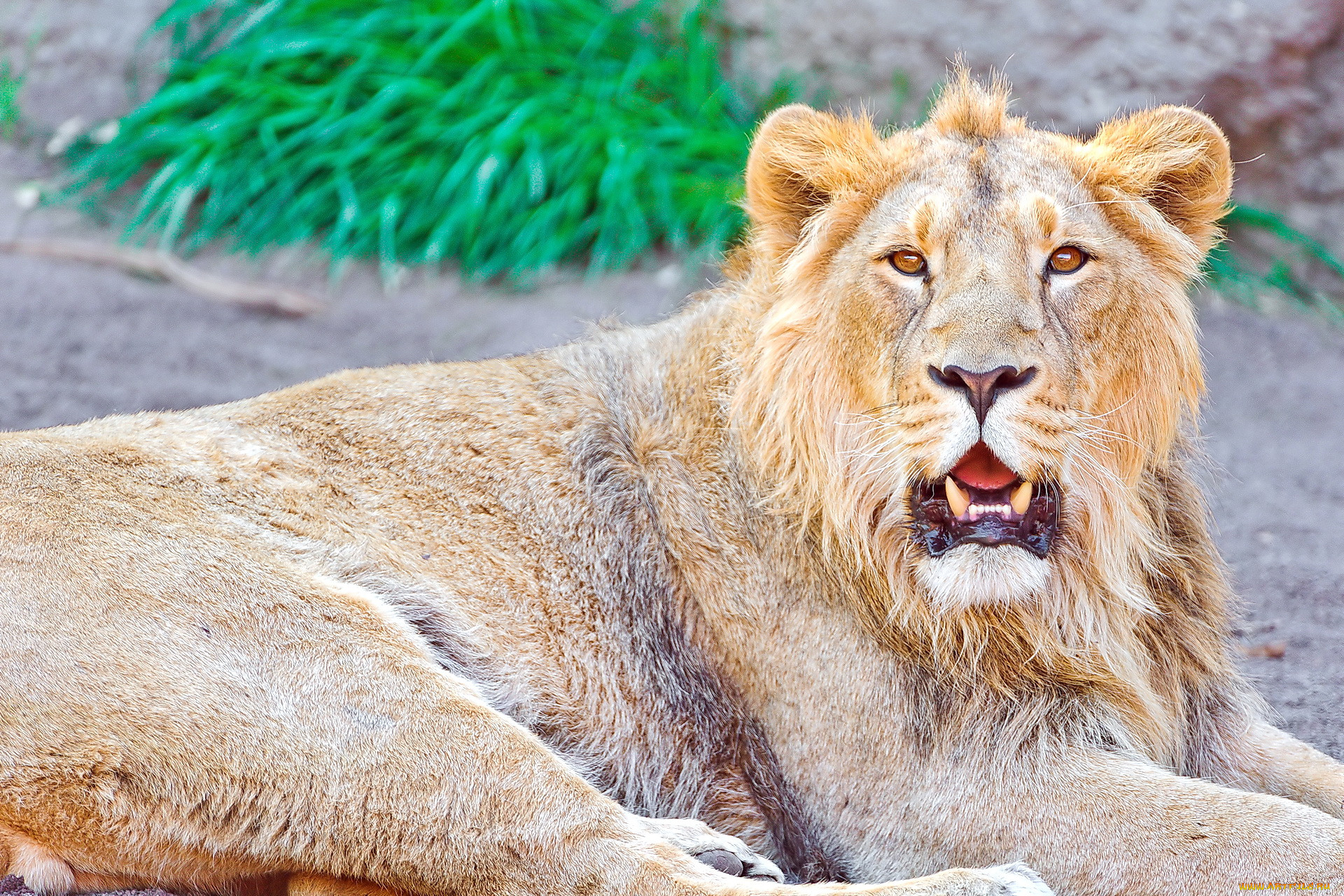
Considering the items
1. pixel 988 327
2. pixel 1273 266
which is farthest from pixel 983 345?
pixel 1273 266

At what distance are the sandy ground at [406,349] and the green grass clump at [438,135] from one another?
295mm

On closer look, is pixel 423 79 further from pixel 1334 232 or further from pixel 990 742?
pixel 990 742

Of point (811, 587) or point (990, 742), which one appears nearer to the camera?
point (990, 742)

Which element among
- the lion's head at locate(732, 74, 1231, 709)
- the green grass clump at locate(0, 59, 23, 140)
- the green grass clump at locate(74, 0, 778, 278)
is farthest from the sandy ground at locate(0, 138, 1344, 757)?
the lion's head at locate(732, 74, 1231, 709)

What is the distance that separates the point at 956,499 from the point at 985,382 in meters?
0.30

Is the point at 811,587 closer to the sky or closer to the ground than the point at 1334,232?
closer to the ground

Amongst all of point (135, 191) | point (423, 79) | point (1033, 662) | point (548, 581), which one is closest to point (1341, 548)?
point (1033, 662)

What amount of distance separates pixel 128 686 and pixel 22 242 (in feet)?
19.4

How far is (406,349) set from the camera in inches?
286

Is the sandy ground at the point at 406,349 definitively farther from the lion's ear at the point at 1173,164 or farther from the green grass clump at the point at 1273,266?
the lion's ear at the point at 1173,164

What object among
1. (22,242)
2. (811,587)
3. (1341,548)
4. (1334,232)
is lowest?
(22,242)

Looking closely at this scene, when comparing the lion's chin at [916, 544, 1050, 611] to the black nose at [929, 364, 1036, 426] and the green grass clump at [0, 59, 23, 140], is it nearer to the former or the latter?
the black nose at [929, 364, 1036, 426]

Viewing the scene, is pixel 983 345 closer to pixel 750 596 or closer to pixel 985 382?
pixel 985 382

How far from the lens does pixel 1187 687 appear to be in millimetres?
3355
